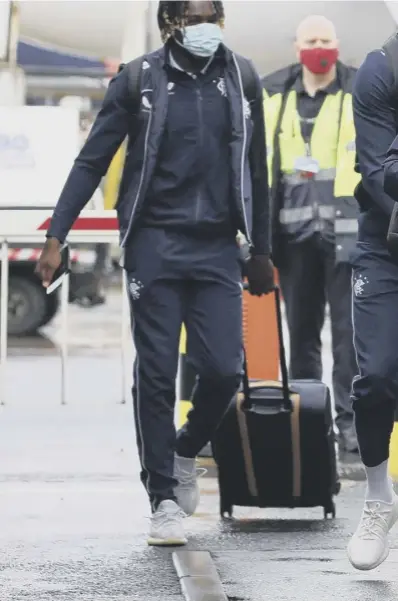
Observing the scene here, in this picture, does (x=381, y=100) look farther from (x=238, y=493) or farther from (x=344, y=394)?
(x=344, y=394)

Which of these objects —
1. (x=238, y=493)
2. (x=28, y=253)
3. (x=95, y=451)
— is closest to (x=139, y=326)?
(x=238, y=493)

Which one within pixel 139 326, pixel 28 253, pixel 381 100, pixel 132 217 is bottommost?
pixel 28 253

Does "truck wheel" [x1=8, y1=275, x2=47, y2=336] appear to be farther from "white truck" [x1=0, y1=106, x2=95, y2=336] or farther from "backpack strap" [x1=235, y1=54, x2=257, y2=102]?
"backpack strap" [x1=235, y1=54, x2=257, y2=102]

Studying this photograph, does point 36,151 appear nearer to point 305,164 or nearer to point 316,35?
point 316,35

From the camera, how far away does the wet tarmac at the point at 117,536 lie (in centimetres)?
503

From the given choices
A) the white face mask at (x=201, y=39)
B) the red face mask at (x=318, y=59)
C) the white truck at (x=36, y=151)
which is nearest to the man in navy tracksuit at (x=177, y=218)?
the white face mask at (x=201, y=39)

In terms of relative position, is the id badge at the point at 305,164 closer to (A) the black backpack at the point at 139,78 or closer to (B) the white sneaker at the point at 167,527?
(A) the black backpack at the point at 139,78

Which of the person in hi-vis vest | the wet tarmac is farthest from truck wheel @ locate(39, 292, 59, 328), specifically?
the person in hi-vis vest

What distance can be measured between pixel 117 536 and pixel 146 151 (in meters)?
1.31

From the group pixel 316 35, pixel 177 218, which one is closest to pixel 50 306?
pixel 316 35

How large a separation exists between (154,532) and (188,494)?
0.40m

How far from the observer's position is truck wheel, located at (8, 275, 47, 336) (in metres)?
16.5

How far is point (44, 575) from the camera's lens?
17.1ft

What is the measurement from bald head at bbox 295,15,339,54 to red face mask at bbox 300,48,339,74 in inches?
0.9
